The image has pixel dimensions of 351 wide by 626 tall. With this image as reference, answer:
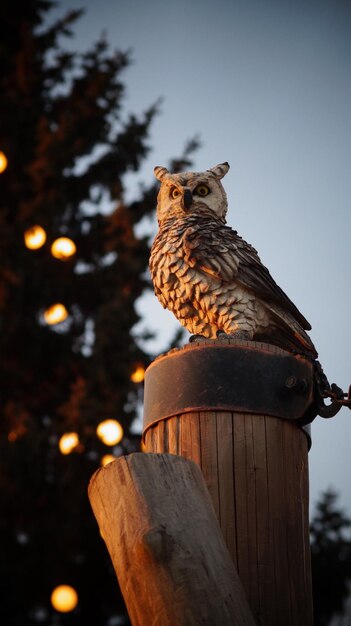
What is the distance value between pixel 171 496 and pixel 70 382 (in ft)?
26.3

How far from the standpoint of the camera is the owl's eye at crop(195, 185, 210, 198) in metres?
3.32

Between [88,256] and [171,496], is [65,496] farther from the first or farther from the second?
[171,496]

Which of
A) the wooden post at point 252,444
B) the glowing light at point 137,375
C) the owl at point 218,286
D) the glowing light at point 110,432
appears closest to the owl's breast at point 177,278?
the owl at point 218,286

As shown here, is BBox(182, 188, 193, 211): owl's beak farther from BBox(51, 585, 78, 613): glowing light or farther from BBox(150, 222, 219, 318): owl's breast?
BBox(51, 585, 78, 613): glowing light

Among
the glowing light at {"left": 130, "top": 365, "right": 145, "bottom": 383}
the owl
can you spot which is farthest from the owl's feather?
the glowing light at {"left": 130, "top": 365, "right": 145, "bottom": 383}

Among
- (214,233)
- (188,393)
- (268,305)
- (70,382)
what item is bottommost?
(188,393)

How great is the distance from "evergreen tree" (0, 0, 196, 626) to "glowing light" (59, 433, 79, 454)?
91 mm

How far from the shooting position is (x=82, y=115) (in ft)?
34.6

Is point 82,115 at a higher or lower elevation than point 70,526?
higher

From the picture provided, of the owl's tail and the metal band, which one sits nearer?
the metal band

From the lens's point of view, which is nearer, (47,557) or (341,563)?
(47,557)

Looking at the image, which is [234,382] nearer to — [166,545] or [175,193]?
[166,545]

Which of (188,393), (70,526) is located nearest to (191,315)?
(188,393)

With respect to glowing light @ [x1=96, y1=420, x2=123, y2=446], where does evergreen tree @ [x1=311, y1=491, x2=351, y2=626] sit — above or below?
below
